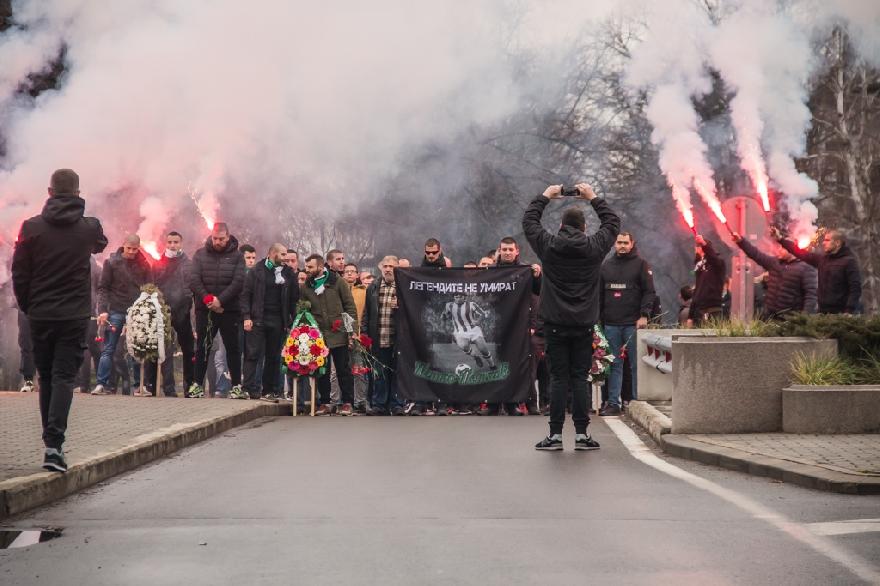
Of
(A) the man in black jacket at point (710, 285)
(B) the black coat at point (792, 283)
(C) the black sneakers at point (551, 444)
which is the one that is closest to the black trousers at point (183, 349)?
(A) the man in black jacket at point (710, 285)

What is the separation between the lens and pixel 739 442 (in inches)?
393

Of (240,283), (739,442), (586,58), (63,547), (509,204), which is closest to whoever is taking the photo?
(63,547)

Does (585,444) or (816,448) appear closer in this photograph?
(816,448)

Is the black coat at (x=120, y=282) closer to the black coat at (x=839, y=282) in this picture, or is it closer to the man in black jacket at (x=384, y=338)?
the man in black jacket at (x=384, y=338)

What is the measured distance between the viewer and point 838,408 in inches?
409

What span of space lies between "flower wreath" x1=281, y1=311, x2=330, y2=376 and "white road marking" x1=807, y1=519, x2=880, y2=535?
357 inches

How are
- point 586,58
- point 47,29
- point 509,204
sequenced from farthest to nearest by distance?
1. point 586,58
2. point 509,204
3. point 47,29

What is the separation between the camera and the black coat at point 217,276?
53.1ft

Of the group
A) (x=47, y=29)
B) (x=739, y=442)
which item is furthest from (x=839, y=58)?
(x=739, y=442)

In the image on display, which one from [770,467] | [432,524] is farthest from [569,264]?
[432,524]

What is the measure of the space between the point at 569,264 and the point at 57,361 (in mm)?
4181

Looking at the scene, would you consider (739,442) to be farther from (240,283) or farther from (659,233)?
(659,233)

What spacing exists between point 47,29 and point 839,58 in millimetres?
18079

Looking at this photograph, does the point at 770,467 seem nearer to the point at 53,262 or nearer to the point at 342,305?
the point at 53,262
